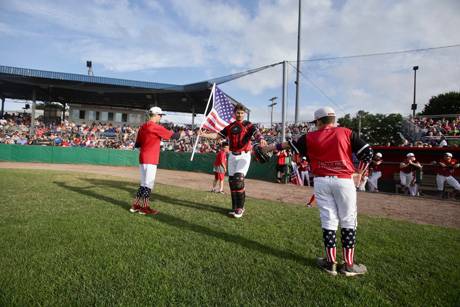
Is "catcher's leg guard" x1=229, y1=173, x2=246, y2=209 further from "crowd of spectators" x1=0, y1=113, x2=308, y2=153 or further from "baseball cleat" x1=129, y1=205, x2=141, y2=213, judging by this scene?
"crowd of spectators" x1=0, y1=113, x2=308, y2=153

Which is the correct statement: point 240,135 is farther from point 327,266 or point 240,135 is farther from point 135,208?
point 327,266

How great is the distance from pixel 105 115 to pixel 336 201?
4475 centimetres

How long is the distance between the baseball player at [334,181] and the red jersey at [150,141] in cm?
335

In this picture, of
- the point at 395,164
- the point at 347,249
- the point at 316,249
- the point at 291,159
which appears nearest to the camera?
the point at 347,249

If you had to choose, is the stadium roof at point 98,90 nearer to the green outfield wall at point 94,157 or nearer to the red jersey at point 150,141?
the green outfield wall at point 94,157

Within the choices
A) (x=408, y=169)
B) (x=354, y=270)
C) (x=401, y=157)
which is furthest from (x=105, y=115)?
(x=354, y=270)

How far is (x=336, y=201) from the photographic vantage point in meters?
3.44

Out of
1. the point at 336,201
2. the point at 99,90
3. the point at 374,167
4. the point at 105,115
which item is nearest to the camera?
the point at 336,201

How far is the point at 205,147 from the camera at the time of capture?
24.4 metres

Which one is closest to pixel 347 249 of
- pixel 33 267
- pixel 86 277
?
pixel 86 277

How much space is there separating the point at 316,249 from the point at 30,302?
3319mm

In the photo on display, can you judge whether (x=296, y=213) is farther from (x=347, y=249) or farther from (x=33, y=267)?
(x=33, y=267)

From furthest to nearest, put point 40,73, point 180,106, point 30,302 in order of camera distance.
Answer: point 180,106 < point 40,73 < point 30,302

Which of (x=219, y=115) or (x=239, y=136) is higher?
(x=219, y=115)
